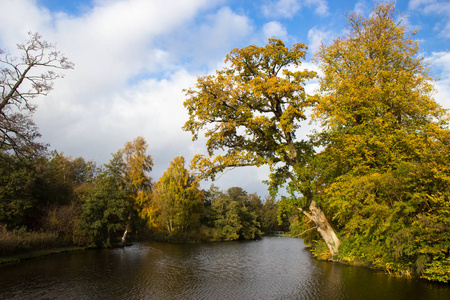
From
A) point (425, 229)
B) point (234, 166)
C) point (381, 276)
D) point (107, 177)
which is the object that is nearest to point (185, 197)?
point (107, 177)

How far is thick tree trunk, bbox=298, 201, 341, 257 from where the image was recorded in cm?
1786

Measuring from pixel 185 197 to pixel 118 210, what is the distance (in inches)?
520

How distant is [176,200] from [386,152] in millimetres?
31547

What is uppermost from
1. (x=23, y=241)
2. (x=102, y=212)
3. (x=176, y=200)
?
(x=176, y=200)

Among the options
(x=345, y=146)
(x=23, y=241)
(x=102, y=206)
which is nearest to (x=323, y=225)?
(x=345, y=146)

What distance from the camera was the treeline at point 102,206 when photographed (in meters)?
23.8

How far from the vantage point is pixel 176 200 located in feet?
135

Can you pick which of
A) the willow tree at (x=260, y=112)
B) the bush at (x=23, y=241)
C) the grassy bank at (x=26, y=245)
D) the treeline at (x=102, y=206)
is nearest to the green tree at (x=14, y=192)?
the treeline at (x=102, y=206)

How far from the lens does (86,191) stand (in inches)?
1296

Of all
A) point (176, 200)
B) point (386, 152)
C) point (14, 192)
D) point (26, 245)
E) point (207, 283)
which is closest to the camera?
point (207, 283)

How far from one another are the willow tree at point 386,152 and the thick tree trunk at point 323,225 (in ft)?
3.18

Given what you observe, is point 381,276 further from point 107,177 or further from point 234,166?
point 107,177

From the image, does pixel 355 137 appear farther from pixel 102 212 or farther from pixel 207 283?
pixel 102 212

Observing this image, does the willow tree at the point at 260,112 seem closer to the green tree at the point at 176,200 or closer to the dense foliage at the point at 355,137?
the dense foliage at the point at 355,137
